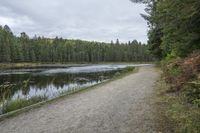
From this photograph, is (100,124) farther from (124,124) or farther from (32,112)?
(32,112)

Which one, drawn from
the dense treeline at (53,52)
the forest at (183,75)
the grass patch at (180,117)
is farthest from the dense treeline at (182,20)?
the dense treeline at (53,52)

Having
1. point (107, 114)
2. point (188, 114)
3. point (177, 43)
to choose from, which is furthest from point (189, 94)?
point (177, 43)

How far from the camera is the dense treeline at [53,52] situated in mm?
90500

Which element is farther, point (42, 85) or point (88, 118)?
point (42, 85)

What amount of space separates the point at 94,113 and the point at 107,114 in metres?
0.48

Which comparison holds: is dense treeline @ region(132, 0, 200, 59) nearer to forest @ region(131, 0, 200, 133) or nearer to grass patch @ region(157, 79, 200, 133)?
forest @ region(131, 0, 200, 133)

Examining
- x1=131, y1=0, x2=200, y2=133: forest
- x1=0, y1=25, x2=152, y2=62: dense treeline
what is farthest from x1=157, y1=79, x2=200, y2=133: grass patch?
x1=0, y1=25, x2=152, y2=62: dense treeline

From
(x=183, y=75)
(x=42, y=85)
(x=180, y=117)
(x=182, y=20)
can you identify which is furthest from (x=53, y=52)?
(x=180, y=117)

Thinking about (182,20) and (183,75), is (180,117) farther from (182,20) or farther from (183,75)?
(182,20)

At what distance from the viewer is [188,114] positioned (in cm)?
796

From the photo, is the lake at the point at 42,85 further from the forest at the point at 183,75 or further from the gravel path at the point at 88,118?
the forest at the point at 183,75

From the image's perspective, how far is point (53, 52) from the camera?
120688 millimetres

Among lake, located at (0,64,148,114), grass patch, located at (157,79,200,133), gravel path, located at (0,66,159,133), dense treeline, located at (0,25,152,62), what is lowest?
lake, located at (0,64,148,114)

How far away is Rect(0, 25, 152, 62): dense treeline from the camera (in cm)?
9050
